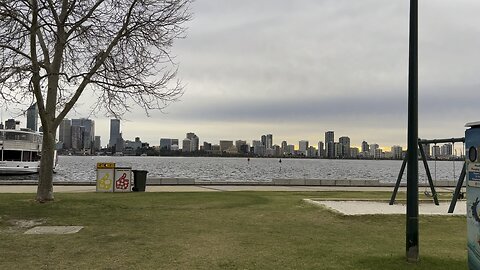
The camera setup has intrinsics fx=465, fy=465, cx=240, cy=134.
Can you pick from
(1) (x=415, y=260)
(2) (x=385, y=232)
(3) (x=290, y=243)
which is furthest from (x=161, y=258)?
(2) (x=385, y=232)

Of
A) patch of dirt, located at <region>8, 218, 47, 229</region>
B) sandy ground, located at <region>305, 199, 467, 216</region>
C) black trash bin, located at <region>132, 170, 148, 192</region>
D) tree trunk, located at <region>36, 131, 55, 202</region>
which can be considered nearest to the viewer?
patch of dirt, located at <region>8, 218, 47, 229</region>

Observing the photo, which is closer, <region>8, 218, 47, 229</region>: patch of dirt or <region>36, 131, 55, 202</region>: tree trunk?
<region>8, 218, 47, 229</region>: patch of dirt

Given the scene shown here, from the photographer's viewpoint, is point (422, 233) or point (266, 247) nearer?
point (266, 247)

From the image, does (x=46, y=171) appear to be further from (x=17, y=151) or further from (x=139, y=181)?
(x=17, y=151)

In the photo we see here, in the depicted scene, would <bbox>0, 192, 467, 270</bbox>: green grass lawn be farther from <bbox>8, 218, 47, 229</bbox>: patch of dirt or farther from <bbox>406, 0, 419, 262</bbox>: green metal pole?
<bbox>406, 0, 419, 262</bbox>: green metal pole

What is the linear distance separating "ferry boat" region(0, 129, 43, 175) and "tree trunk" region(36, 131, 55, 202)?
141 ft

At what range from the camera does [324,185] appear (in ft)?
96.4

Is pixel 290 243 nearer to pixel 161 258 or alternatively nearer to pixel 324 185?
pixel 161 258

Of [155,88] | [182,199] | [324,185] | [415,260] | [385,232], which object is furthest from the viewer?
[324,185]

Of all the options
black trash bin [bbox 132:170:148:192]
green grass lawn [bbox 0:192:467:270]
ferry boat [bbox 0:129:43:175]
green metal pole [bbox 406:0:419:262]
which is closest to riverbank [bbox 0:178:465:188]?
black trash bin [bbox 132:170:148:192]

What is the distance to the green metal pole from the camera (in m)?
7.24

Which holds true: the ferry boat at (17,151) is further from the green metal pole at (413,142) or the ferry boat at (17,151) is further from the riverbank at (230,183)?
the green metal pole at (413,142)

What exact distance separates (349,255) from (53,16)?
1175 centimetres

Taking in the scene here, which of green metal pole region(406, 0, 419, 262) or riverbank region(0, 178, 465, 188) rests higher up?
green metal pole region(406, 0, 419, 262)
